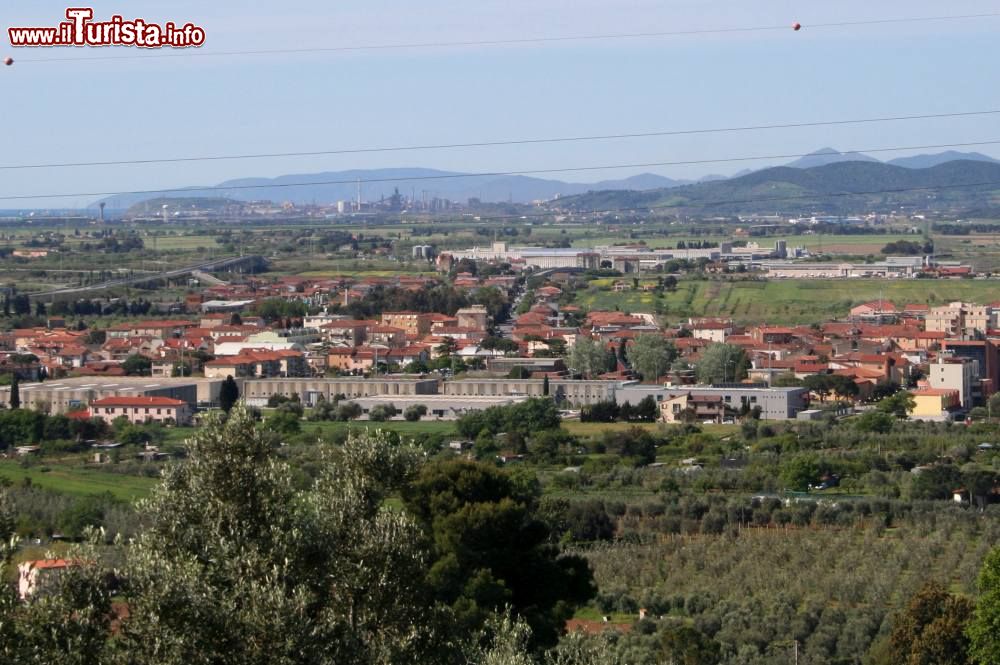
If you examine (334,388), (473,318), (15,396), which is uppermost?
(473,318)

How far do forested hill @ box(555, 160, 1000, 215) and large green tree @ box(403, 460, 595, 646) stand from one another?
92.0 meters

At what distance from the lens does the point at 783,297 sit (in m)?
39.4

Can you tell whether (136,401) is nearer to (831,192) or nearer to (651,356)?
(651,356)

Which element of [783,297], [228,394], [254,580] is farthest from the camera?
[783,297]

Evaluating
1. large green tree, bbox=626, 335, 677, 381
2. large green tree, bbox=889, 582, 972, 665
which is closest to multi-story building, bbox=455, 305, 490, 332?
large green tree, bbox=626, 335, 677, 381

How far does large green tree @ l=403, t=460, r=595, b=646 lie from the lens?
316 inches

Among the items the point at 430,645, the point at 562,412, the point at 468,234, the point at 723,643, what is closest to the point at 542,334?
the point at 562,412

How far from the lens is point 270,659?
5043 mm

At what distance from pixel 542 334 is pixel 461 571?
23.8 metres

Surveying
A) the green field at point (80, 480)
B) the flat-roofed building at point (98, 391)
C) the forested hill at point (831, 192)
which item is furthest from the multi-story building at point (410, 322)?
the forested hill at point (831, 192)

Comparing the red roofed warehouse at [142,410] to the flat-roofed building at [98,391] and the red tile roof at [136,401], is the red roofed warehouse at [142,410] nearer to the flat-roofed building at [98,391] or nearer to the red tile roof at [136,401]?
the red tile roof at [136,401]

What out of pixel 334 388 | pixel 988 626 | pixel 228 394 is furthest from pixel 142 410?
pixel 988 626

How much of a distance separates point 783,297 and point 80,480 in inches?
978

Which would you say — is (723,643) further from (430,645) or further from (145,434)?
(145,434)
